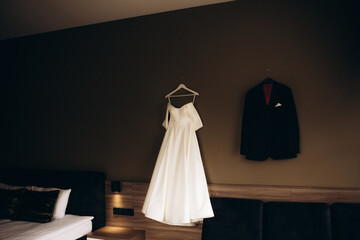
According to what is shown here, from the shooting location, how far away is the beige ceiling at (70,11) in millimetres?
2688

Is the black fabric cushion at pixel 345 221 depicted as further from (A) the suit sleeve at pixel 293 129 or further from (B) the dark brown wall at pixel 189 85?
(A) the suit sleeve at pixel 293 129

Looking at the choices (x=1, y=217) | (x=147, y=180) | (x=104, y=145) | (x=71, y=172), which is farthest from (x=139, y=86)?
(x=1, y=217)

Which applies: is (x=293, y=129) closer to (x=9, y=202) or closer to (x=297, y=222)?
(x=297, y=222)

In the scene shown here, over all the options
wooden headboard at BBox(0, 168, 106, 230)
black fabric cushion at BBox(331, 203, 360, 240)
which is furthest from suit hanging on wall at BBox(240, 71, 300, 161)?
wooden headboard at BBox(0, 168, 106, 230)

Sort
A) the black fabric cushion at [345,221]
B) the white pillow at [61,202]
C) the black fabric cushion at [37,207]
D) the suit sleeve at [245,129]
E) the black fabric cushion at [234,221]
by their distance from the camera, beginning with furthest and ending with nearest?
the white pillow at [61,202]
the black fabric cushion at [37,207]
the suit sleeve at [245,129]
the black fabric cushion at [234,221]
the black fabric cushion at [345,221]

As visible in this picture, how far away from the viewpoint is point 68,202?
2.94m

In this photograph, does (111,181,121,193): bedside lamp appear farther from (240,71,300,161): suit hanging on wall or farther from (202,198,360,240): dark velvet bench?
(240,71,300,161): suit hanging on wall

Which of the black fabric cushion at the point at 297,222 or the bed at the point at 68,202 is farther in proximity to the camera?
the bed at the point at 68,202

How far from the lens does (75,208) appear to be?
9.56ft

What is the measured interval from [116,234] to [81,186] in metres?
0.65

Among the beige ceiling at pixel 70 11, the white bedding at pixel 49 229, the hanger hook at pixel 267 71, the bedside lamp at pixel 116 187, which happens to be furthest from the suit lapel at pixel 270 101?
the white bedding at pixel 49 229

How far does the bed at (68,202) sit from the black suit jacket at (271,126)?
1.58 metres

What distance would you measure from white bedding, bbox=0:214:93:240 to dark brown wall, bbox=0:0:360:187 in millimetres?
569

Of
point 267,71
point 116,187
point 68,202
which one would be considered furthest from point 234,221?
point 68,202
